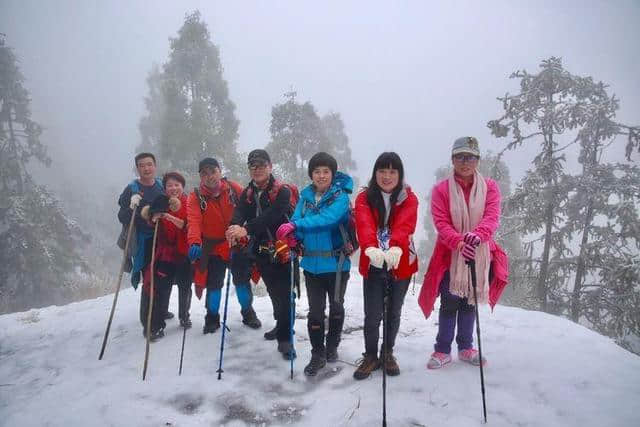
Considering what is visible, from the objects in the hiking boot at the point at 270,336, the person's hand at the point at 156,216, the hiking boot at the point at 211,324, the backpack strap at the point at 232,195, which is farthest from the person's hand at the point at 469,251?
the person's hand at the point at 156,216

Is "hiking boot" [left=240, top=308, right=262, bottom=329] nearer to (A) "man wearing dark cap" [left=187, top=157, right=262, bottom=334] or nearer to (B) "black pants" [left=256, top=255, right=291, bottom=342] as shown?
(A) "man wearing dark cap" [left=187, top=157, right=262, bottom=334]

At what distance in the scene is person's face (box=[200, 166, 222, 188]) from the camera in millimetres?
5289

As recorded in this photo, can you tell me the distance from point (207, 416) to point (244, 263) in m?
2.32

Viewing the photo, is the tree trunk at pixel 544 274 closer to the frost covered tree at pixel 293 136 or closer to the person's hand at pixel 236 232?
the person's hand at pixel 236 232

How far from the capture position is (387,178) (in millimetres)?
4039

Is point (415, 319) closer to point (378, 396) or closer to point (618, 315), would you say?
point (378, 396)

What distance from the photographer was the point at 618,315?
9.28 metres

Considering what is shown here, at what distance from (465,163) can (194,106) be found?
17.2m

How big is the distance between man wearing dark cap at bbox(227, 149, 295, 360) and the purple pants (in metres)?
2.09

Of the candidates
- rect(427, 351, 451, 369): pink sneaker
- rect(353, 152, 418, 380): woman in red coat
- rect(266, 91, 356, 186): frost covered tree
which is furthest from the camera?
rect(266, 91, 356, 186): frost covered tree

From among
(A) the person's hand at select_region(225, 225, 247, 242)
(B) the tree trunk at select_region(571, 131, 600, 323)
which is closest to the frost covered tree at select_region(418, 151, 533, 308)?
→ (B) the tree trunk at select_region(571, 131, 600, 323)

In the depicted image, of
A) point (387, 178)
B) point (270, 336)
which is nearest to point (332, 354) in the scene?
point (270, 336)

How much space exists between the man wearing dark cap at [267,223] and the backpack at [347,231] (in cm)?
58

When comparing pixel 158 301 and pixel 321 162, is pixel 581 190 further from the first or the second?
pixel 158 301
